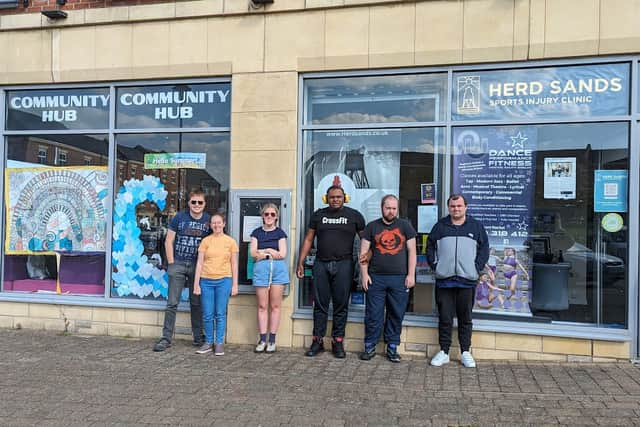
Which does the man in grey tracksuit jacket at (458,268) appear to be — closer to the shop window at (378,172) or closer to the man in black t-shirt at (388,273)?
the man in black t-shirt at (388,273)

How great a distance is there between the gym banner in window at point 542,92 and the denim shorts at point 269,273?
2.76 meters

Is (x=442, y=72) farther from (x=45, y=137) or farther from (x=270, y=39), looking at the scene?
(x=45, y=137)

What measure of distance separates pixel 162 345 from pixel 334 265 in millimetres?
2315

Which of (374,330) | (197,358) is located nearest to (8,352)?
(197,358)

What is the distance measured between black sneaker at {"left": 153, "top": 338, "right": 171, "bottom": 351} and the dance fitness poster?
3772mm

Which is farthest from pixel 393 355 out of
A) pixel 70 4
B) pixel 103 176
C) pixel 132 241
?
pixel 70 4

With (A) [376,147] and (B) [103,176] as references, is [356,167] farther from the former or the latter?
(B) [103,176]

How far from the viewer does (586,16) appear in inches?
237

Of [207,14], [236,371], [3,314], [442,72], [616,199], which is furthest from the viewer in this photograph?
[3,314]

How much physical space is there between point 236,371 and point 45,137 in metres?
4.69

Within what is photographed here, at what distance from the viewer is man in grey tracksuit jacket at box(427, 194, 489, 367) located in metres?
5.91

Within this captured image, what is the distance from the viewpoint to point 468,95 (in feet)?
21.3

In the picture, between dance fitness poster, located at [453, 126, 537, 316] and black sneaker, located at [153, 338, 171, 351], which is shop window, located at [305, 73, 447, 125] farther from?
black sneaker, located at [153, 338, 171, 351]

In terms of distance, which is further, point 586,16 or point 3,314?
point 3,314
